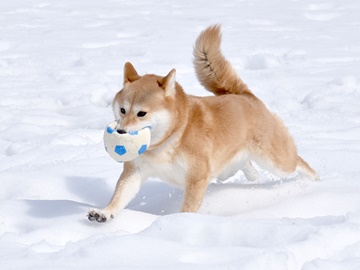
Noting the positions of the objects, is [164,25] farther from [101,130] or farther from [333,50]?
[101,130]

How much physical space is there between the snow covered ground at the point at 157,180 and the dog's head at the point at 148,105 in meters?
0.47

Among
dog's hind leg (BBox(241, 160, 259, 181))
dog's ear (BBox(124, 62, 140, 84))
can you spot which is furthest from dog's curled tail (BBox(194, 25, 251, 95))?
dog's ear (BBox(124, 62, 140, 84))

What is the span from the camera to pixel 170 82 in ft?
11.7

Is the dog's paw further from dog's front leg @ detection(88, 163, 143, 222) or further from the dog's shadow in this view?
the dog's shadow

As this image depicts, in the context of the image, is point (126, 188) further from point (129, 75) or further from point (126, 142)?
point (129, 75)

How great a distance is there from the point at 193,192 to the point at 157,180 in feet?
3.16

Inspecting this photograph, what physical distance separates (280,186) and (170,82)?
110 cm

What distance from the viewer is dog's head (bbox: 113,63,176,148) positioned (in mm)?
3369

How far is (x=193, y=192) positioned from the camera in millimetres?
3635

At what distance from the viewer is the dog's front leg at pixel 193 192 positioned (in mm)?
3637

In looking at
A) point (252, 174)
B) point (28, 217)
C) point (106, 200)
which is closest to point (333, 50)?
point (252, 174)

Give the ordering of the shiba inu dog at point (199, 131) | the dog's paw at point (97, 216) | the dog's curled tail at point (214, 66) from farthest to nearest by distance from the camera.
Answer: the dog's curled tail at point (214, 66) → the shiba inu dog at point (199, 131) → the dog's paw at point (97, 216)

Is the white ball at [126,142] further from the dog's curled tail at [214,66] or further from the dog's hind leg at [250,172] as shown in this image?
the dog's hind leg at [250,172]

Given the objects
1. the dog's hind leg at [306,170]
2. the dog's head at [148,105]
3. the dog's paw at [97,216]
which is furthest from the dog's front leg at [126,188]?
the dog's hind leg at [306,170]
